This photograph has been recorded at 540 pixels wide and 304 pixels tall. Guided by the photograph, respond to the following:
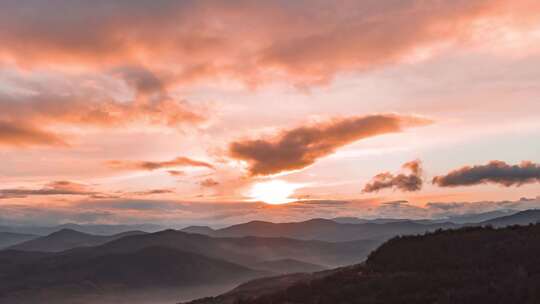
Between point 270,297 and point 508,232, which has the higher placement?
point 508,232

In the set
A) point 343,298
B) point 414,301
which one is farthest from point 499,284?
point 343,298

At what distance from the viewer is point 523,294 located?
27.8 m

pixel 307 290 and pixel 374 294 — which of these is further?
pixel 307 290

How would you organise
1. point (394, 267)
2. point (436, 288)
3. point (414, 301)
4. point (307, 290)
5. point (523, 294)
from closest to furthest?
point (523, 294), point (414, 301), point (436, 288), point (307, 290), point (394, 267)

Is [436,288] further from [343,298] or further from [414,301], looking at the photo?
[343,298]

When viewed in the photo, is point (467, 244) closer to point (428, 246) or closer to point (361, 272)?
point (428, 246)

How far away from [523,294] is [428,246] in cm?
1726

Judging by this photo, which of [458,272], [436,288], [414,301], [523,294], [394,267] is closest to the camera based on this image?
[523,294]

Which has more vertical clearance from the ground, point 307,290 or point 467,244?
point 467,244

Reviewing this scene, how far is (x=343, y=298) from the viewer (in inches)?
1374

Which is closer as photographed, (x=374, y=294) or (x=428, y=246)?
(x=374, y=294)

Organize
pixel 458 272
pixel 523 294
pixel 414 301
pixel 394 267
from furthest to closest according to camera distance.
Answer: pixel 394 267 < pixel 458 272 < pixel 414 301 < pixel 523 294

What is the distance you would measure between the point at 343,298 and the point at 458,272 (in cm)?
893

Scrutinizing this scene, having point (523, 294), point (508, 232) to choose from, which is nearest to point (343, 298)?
point (523, 294)
